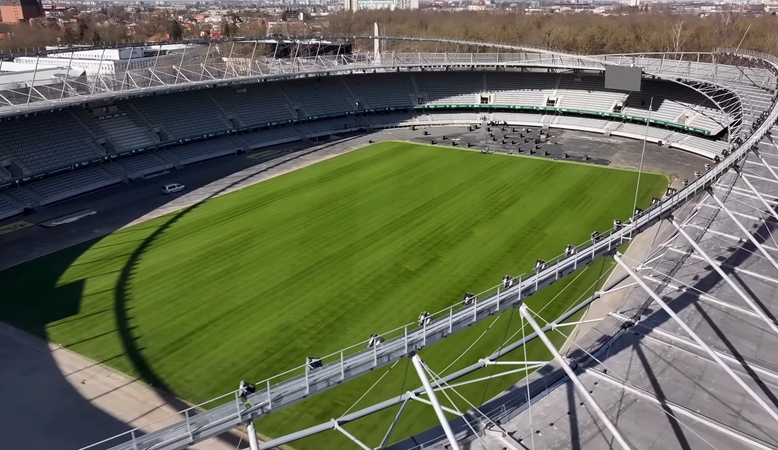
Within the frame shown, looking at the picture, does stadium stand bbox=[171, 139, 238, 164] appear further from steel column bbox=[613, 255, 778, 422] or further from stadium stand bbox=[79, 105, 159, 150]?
steel column bbox=[613, 255, 778, 422]

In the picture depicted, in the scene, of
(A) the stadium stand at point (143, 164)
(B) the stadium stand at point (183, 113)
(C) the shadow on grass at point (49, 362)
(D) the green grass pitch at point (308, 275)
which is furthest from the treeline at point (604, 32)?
(C) the shadow on grass at point (49, 362)

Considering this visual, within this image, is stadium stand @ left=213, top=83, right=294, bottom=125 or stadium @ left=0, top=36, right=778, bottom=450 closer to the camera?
stadium @ left=0, top=36, right=778, bottom=450

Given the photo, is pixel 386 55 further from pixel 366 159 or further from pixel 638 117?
pixel 638 117

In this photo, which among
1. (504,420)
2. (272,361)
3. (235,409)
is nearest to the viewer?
(235,409)

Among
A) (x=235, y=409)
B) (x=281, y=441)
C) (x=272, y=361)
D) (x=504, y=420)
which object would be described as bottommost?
(x=272, y=361)

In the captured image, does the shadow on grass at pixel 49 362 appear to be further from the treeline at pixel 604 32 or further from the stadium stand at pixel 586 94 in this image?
the treeline at pixel 604 32

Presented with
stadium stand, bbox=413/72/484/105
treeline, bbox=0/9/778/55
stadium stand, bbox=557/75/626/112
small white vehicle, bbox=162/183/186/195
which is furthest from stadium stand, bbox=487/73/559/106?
small white vehicle, bbox=162/183/186/195

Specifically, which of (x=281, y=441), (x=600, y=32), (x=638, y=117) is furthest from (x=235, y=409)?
(x=600, y=32)
